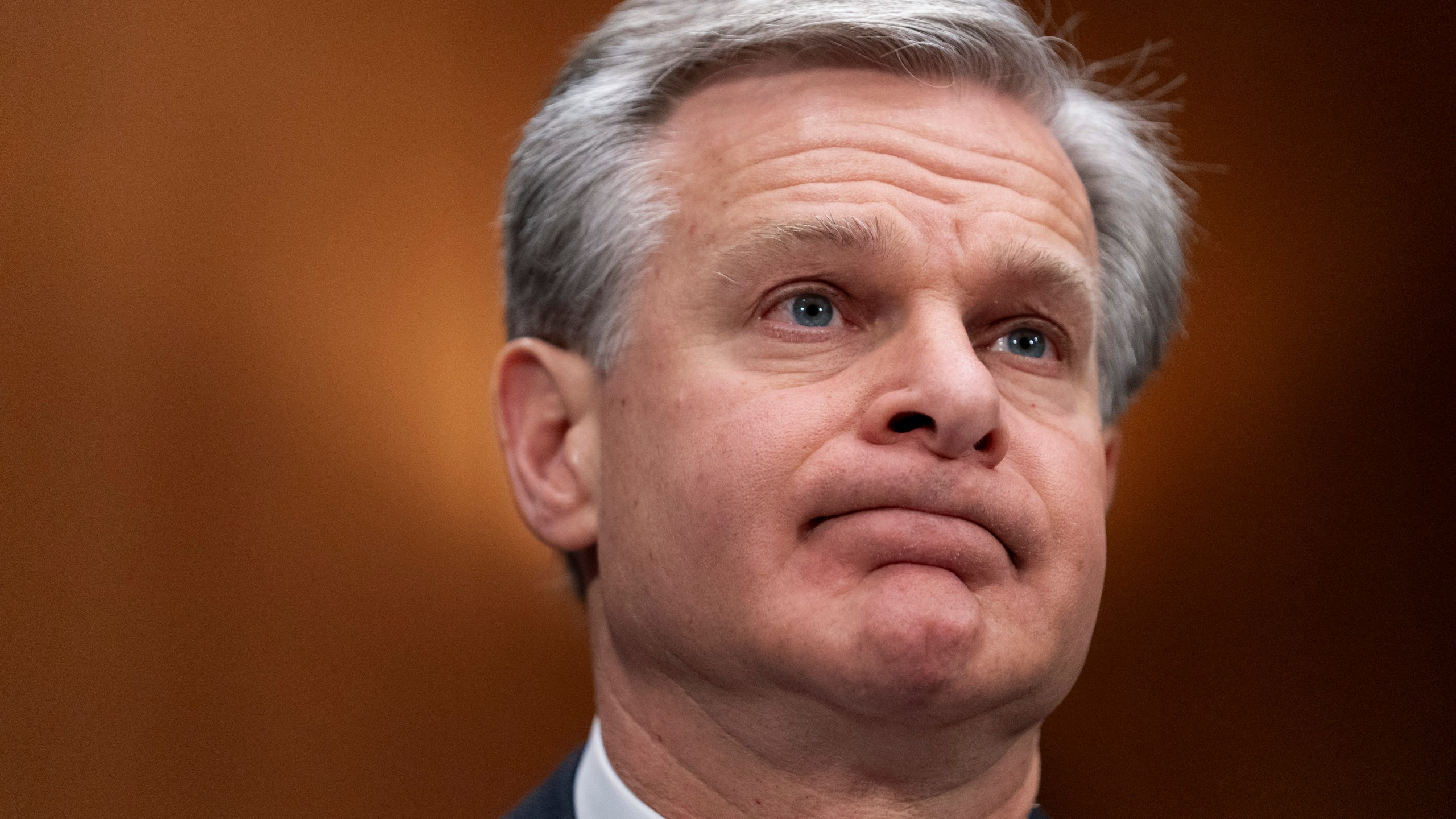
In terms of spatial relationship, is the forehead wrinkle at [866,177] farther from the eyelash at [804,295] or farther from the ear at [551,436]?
the ear at [551,436]

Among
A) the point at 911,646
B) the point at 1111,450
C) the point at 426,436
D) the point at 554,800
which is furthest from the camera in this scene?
the point at 426,436

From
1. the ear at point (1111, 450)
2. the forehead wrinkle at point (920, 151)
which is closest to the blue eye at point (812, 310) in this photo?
the forehead wrinkle at point (920, 151)

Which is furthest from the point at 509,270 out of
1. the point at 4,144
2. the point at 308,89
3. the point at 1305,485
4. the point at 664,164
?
the point at 1305,485

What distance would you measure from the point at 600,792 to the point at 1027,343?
1.83 feet

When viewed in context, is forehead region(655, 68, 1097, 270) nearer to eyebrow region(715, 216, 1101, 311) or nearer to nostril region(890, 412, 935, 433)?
eyebrow region(715, 216, 1101, 311)

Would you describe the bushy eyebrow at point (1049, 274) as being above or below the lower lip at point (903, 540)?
above

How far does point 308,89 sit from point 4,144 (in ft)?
1.15

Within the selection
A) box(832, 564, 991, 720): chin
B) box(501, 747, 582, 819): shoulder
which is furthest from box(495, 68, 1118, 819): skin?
box(501, 747, 582, 819): shoulder

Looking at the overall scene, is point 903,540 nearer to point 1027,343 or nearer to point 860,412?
point 860,412

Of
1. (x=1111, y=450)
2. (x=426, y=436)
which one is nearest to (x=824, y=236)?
(x=1111, y=450)

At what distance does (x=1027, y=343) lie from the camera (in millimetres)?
1184

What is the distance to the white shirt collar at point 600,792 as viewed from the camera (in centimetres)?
117

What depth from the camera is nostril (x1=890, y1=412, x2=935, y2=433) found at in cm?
102

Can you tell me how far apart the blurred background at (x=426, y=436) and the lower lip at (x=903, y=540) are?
Answer: 590 mm
